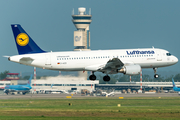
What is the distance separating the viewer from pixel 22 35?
62062 mm

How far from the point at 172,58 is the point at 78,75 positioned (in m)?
43.8

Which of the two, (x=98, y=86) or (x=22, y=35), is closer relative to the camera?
(x=22, y=35)

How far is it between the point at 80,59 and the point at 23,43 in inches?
389

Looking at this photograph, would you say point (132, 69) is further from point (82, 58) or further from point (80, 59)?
point (80, 59)

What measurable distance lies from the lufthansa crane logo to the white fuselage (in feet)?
7.51

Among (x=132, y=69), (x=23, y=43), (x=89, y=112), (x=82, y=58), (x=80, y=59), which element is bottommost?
(x=89, y=112)

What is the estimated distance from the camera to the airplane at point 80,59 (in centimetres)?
6025

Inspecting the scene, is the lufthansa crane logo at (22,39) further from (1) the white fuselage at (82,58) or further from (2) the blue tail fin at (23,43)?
(1) the white fuselage at (82,58)

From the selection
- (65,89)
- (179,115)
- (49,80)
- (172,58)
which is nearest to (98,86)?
(65,89)

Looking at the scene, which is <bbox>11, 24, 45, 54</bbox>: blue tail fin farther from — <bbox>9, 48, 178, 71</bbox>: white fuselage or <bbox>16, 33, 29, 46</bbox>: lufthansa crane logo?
<bbox>9, 48, 178, 71</bbox>: white fuselage

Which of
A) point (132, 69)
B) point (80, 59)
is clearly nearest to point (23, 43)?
point (80, 59)

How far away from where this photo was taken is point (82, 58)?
200ft

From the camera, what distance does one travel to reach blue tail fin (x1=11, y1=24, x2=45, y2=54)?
2403 inches

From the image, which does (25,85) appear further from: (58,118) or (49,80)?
(58,118)
